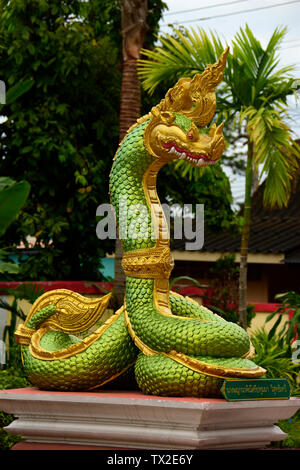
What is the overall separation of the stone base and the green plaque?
0.12 ft

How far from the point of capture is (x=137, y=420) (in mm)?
4195

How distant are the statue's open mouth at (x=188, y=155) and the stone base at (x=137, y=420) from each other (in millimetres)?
1518

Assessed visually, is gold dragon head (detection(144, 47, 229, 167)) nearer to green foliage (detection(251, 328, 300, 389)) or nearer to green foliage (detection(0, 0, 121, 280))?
green foliage (detection(251, 328, 300, 389))

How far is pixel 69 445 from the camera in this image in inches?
175

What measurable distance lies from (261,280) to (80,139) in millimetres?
6189

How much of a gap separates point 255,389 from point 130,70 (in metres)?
5.83

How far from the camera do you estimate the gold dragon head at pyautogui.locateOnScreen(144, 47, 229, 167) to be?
451cm

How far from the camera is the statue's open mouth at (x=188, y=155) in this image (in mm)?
4500

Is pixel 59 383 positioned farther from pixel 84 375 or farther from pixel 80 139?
pixel 80 139

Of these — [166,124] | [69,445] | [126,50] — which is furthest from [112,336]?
[126,50]

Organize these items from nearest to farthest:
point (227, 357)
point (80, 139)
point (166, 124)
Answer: point (227, 357) < point (166, 124) < point (80, 139)

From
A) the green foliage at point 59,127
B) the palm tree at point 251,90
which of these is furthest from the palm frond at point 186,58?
the green foliage at point 59,127

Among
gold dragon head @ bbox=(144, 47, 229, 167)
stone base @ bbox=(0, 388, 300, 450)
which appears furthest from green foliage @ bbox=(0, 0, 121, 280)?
stone base @ bbox=(0, 388, 300, 450)

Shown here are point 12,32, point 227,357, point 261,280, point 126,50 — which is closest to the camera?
point 227,357
